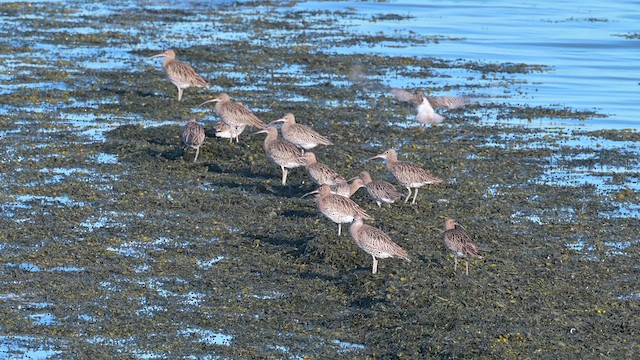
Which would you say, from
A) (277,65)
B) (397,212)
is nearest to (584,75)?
(277,65)

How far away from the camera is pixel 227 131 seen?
738 inches

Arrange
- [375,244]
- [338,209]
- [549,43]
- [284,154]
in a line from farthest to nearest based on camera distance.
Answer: [549,43] < [284,154] < [338,209] < [375,244]

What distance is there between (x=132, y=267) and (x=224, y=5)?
82.0 feet

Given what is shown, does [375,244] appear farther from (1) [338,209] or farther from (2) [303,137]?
(2) [303,137]

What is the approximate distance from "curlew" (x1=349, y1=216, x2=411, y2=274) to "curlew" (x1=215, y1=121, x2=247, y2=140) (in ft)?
19.8

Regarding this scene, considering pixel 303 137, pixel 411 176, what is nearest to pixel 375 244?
pixel 411 176

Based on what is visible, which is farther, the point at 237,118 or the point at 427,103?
the point at 427,103

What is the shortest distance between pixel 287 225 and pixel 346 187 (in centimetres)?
118

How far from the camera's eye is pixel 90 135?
18906 millimetres

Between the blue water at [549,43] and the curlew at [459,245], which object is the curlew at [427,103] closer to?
the blue water at [549,43]

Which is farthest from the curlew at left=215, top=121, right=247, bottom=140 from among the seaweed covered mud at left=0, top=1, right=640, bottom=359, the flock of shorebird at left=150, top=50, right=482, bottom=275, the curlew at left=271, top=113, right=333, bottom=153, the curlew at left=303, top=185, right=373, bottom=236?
the curlew at left=303, top=185, right=373, bottom=236

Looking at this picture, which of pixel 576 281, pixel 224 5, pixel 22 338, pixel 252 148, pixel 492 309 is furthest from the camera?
pixel 224 5

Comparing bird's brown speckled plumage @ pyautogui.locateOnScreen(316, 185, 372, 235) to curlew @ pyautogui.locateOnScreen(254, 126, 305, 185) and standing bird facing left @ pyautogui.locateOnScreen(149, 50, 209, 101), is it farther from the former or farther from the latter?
standing bird facing left @ pyautogui.locateOnScreen(149, 50, 209, 101)

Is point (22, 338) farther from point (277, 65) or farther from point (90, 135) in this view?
point (277, 65)
